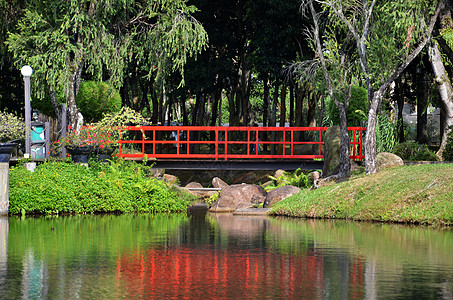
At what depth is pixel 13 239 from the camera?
15.4 meters

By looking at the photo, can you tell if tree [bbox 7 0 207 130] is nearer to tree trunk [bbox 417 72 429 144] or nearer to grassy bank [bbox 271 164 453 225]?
grassy bank [bbox 271 164 453 225]

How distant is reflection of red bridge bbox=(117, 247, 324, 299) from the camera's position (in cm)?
941

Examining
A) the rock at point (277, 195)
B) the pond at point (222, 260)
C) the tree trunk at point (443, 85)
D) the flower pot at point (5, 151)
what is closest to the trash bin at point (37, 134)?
the flower pot at point (5, 151)

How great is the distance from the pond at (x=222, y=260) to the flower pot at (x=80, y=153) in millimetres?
5457

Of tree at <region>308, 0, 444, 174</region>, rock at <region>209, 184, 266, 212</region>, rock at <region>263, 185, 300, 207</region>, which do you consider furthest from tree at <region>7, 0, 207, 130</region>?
rock at <region>263, 185, 300, 207</region>

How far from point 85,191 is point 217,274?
12.3 m

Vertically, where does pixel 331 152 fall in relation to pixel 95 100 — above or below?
below

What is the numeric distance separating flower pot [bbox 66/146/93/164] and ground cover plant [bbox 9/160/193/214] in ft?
0.96

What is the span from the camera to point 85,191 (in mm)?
22406

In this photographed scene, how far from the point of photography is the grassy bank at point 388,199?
63.6 ft

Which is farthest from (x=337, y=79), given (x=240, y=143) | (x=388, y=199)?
(x=240, y=143)

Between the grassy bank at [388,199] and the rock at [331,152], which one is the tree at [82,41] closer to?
the rock at [331,152]

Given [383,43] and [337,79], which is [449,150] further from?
[383,43]

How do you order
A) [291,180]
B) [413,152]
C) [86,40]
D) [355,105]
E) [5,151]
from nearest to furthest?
[5,151] < [291,180] < [413,152] < [355,105] < [86,40]
